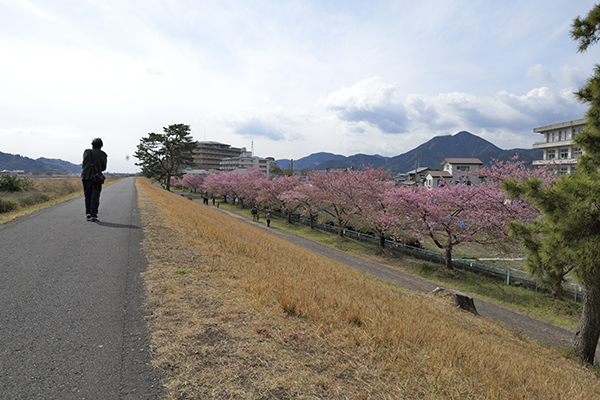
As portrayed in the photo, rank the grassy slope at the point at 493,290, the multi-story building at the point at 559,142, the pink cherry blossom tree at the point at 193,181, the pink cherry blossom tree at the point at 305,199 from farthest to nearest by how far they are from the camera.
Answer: the pink cherry blossom tree at the point at 193,181 < the multi-story building at the point at 559,142 < the pink cherry blossom tree at the point at 305,199 < the grassy slope at the point at 493,290

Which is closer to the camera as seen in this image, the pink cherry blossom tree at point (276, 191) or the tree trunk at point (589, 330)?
the tree trunk at point (589, 330)

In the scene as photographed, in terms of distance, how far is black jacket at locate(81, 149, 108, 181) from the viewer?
10.0 meters

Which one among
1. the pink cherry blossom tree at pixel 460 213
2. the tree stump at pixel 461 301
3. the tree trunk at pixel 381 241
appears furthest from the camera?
the tree trunk at pixel 381 241

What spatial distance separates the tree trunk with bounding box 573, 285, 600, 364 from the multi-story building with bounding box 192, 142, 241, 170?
15084 centimetres

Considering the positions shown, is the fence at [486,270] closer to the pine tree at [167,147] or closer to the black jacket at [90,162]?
the black jacket at [90,162]

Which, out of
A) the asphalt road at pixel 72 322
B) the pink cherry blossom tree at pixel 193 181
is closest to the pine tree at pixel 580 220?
the asphalt road at pixel 72 322

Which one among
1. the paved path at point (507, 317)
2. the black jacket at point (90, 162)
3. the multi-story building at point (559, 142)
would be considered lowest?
the paved path at point (507, 317)

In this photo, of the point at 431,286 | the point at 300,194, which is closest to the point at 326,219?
the point at 300,194

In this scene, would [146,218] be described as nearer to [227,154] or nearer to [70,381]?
A: [70,381]

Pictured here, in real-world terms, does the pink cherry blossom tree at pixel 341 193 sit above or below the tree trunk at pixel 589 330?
above

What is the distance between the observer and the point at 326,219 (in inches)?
1629

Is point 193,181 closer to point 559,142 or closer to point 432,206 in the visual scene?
point 432,206

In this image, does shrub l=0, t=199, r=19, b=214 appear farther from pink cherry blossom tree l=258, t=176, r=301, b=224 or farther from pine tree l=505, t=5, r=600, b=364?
pink cherry blossom tree l=258, t=176, r=301, b=224

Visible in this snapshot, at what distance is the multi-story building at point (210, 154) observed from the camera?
490 ft
